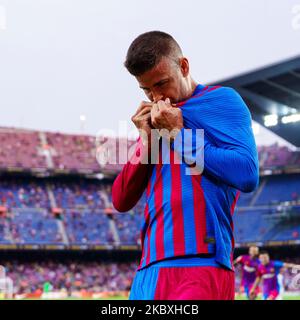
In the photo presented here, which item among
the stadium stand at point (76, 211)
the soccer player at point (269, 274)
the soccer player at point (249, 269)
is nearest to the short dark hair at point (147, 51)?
the soccer player at point (269, 274)

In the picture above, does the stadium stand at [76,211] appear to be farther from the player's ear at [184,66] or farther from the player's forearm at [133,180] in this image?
the player's ear at [184,66]

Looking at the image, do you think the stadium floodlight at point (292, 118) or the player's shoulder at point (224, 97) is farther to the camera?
the stadium floodlight at point (292, 118)

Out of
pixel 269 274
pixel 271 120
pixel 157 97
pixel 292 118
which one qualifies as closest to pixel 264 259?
pixel 269 274

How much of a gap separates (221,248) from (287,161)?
36.8 m

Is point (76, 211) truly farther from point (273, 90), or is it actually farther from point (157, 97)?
point (157, 97)

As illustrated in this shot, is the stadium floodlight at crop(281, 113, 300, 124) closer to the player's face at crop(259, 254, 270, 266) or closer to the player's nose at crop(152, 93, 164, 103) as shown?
the player's face at crop(259, 254, 270, 266)

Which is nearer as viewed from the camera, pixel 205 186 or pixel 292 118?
pixel 205 186

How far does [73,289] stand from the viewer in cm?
3256

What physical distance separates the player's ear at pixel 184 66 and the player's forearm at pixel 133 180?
27cm

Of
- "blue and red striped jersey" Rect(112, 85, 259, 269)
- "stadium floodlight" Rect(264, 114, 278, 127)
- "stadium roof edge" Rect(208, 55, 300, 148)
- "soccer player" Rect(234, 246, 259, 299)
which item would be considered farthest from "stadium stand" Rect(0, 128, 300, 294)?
"blue and red striped jersey" Rect(112, 85, 259, 269)

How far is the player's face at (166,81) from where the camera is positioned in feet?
6.31

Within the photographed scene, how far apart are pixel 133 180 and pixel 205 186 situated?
267mm

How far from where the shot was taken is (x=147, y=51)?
1.91 meters

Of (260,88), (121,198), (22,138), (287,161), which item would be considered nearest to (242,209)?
(287,161)
